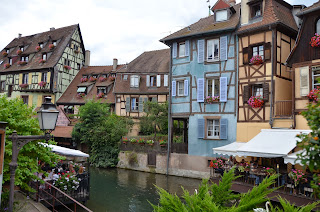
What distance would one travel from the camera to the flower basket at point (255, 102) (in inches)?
666

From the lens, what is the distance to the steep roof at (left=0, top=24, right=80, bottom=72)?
1440 inches

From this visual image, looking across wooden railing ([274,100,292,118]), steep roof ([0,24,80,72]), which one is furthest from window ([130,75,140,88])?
wooden railing ([274,100,292,118])

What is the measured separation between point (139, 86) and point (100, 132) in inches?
276

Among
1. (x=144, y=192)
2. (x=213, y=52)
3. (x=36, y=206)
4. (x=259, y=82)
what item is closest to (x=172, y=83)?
(x=213, y=52)

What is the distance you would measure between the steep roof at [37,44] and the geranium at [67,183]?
86.0 feet

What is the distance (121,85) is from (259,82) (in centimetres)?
1693

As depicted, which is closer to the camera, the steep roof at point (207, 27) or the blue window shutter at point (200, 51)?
the steep roof at point (207, 27)

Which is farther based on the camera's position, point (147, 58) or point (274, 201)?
point (147, 58)

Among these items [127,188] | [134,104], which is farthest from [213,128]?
[134,104]

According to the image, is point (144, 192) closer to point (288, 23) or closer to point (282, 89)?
point (282, 89)

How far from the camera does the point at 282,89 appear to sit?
17.4 m

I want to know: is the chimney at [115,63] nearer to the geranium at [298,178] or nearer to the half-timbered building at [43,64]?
the half-timbered building at [43,64]

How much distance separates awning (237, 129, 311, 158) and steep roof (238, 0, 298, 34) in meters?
6.35

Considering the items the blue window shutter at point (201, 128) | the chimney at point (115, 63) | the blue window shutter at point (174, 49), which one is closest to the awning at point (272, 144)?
the blue window shutter at point (201, 128)
